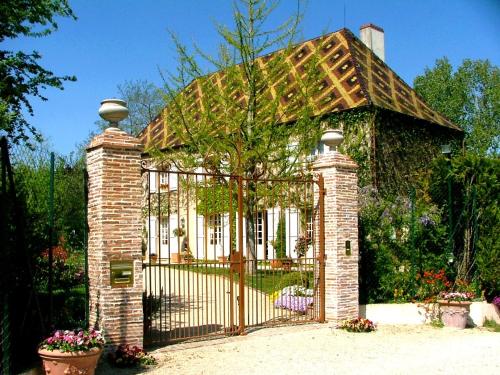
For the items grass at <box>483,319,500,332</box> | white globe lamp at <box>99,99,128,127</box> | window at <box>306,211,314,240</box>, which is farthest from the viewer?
grass at <box>483,319,500,332</box>

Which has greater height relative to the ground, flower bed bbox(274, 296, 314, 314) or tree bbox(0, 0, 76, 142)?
tree bbox(0, 0, 76, 142)

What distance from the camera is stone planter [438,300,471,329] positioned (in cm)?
1047

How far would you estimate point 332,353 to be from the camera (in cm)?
809

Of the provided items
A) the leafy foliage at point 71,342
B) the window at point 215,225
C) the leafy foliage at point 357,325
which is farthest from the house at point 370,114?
the leafy foliage at point 71,342

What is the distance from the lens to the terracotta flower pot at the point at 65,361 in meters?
6.23

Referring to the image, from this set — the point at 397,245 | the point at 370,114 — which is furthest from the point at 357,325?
the point at 370,114

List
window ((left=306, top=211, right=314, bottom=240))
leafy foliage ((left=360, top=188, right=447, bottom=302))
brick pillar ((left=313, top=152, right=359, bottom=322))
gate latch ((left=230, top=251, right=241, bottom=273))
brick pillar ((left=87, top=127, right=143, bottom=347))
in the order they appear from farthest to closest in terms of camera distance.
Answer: leafy foliage ((left=360, top=188, right=447, bottom=302)) → window ((left=306, top=211, right=314, bottom=240)) → brick pillar ((left=313, top=152, right=359, bottom=322)) → gate latch ((left=230, top=251, right=241, bottom=273)) → brick pillar ((left=87, top=127, right=143, bottom=347))

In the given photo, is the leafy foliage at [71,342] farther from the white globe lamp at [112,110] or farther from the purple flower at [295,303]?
the purple flower at [295,303]

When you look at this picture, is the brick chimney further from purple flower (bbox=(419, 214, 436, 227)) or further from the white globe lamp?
the white globe lamp

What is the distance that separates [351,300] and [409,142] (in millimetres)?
11763

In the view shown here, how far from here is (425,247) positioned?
11805mm

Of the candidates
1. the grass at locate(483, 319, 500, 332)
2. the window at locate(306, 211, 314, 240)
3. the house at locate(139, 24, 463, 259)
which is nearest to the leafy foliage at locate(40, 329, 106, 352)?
the window at locate(306, 211, 314, 240)

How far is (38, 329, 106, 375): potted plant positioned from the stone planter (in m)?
6.85

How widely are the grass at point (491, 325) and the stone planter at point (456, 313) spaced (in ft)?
1.92
